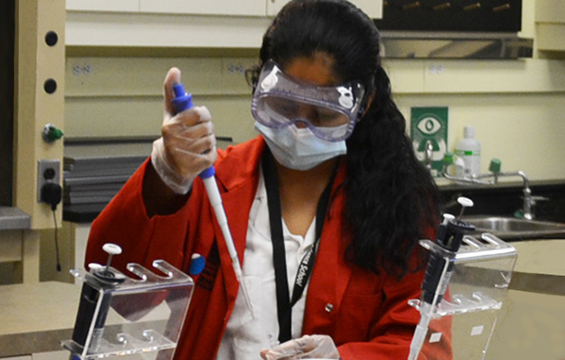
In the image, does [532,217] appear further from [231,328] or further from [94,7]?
[231,328]

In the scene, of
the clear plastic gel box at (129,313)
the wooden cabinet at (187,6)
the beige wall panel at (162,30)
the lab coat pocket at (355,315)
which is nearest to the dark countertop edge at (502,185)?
the wooden cabinet at (187,6)

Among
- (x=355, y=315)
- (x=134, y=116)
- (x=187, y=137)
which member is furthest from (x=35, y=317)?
(x=134, y=116)

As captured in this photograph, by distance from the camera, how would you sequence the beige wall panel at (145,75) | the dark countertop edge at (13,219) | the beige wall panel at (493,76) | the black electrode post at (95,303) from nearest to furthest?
the black electrode post at (95,303)
the dark countertop edge at (13,219)
the beige wall panel at (145,75)
the beige wall panel at (493,76)

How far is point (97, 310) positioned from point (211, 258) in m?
0.67

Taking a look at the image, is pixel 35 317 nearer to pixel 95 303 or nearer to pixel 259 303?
pixel 259 303

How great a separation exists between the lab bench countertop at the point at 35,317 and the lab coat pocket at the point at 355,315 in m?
0.72

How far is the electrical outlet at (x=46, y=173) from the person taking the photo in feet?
8.74

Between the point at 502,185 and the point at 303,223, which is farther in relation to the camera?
the point at 502,185

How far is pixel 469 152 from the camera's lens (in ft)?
14.3

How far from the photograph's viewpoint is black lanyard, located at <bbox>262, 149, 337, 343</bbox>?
1655 mm

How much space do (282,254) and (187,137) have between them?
431 mm

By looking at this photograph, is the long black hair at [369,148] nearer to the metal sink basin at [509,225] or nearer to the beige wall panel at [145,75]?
the beige wall panel at [145,75]

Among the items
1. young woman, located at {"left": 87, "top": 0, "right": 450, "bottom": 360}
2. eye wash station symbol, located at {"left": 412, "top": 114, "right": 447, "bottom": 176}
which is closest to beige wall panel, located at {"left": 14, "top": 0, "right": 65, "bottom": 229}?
young woman, located at {"left": 87, "top": 0, "right": 450, "bottom": 360}

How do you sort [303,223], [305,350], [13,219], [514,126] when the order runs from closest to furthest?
[305,350], [303,223], [13,219], [514,126]
